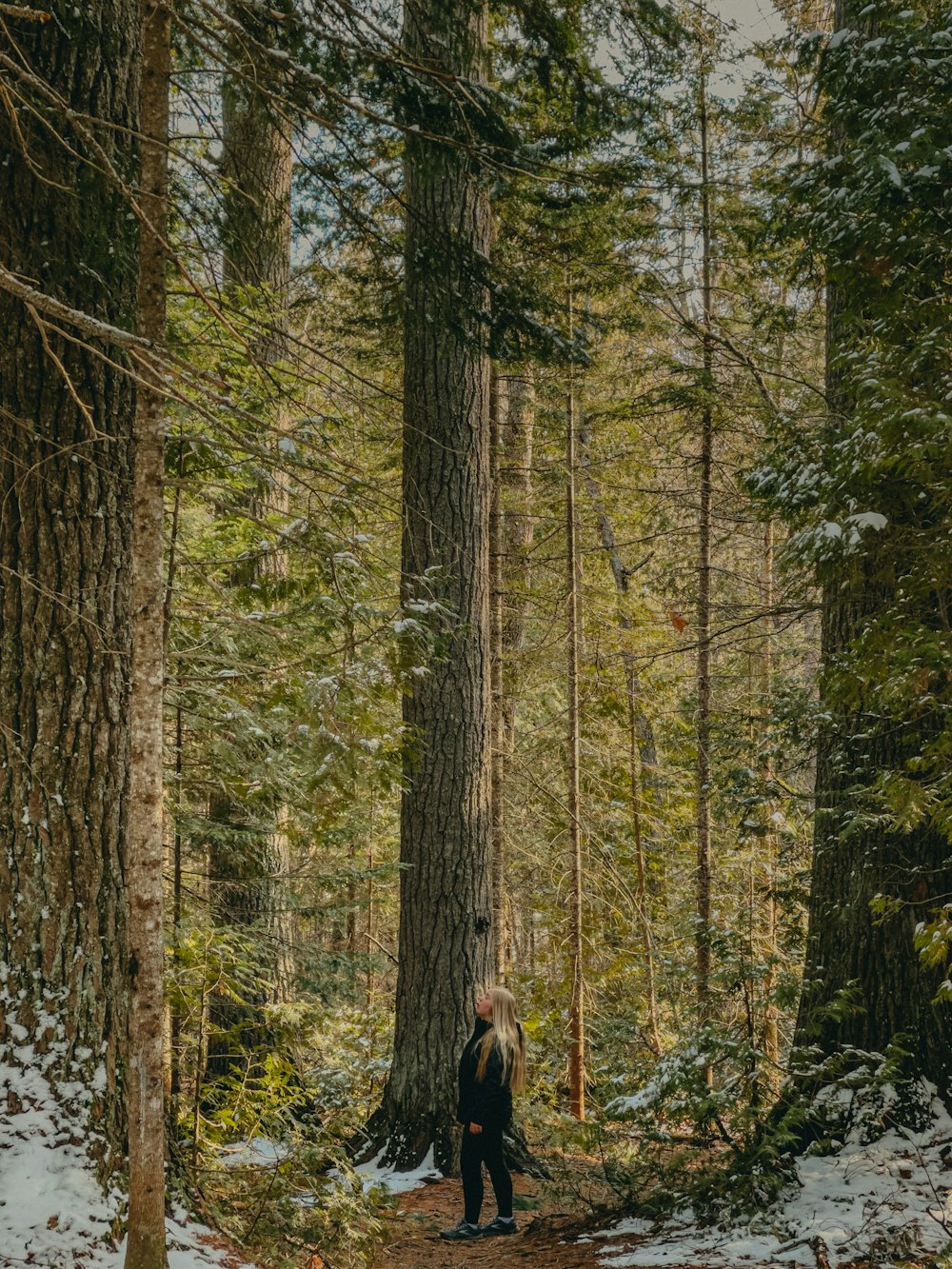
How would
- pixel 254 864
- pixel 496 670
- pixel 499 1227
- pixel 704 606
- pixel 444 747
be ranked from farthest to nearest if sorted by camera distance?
pixel 704 606 < pixel 496 670 < pixel 254 864 < pixel 444 747 < pixel 499 1227

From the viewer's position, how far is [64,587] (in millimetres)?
4105

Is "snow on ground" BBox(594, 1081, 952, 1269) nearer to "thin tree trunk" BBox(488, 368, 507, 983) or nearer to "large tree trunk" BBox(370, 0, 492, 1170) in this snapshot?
"large tree trunk" BBox(370, 0, 492, 1170)

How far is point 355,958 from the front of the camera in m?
9.58

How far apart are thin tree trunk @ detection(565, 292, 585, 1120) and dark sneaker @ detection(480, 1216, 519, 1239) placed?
5.04 m

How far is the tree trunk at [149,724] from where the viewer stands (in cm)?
351

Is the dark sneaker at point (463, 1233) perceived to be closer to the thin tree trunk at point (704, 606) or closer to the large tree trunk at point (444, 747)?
the large tree trunk at point (444, 747)

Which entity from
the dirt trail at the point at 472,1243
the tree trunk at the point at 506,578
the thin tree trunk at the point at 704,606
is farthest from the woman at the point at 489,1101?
the thin tree trunk at the point at 704,606

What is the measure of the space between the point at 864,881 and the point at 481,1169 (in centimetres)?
342

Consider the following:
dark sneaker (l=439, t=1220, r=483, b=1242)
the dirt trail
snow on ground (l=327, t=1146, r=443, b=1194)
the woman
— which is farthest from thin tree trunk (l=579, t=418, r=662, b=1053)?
dark sneaker (l=439, t=1220, r=483, b=1242)

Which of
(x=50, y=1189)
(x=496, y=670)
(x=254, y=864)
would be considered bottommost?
(x=50, y=1189)

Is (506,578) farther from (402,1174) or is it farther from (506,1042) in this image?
(402,1174)

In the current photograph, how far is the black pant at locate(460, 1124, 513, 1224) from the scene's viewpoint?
629 centimetres

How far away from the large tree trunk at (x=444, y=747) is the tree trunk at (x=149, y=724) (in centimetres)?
305

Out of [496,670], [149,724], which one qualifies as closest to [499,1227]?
[149,724]
